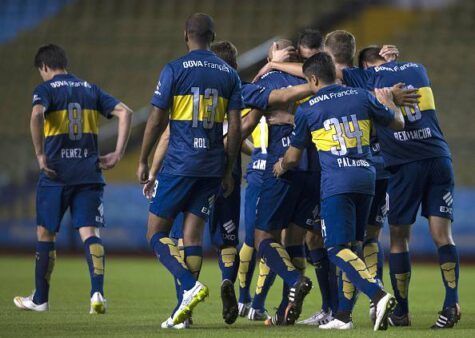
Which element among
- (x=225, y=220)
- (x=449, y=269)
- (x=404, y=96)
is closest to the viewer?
(x=404, y=96)

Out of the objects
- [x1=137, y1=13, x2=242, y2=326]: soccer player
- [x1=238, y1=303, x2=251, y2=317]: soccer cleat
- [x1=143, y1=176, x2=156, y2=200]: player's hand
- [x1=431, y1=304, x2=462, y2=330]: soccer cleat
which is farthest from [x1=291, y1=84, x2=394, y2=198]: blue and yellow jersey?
[x1=238, y1=303, x2=251, y2=317]: soccer cleat

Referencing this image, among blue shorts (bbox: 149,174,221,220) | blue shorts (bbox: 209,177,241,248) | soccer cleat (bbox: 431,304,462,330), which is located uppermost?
blue shorts (bbox: 149,174,221,220)

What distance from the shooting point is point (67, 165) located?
31.5 feet

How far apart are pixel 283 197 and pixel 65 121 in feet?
7.36

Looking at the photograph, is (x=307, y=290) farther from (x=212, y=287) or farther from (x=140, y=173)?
(x=212, y=287)

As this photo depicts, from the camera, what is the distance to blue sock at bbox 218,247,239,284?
9.11 m

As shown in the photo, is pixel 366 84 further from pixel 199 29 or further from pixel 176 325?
pixel 176 325

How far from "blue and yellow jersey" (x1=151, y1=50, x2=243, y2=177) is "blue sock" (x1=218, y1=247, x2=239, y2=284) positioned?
1227 mm

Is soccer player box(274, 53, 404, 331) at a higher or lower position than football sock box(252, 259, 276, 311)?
higher

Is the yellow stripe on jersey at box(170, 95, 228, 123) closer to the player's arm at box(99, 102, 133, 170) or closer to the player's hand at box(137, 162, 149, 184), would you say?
the player's hand at box(137, 162, 149, 184)

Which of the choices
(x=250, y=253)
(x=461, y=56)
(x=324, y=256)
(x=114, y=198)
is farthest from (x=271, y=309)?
(x=461, y=56)

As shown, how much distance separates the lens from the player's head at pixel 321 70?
313 inches

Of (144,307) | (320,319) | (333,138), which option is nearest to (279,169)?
(333,138)

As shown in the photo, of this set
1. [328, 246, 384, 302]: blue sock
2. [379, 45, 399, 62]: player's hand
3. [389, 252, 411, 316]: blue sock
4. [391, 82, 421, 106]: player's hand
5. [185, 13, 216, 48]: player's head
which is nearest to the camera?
[328, 246, 384, 302]: blue sock
